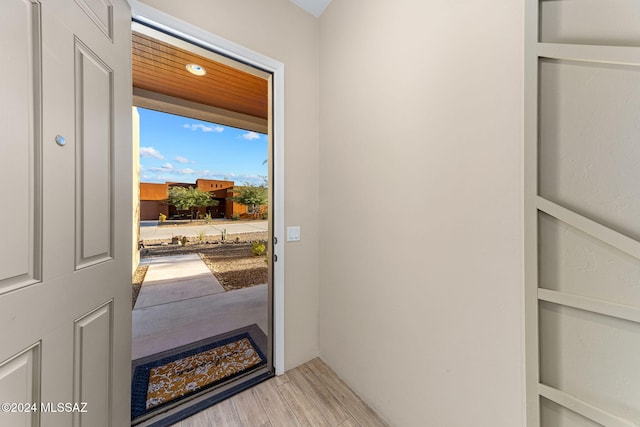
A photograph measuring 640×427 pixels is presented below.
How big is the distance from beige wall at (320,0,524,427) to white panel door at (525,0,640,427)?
91mm

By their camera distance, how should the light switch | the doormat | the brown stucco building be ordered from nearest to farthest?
the doormat, the light switch, the brown stucco building

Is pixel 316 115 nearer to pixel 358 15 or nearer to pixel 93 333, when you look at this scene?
pixel 358 15

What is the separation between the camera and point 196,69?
93.5 inches

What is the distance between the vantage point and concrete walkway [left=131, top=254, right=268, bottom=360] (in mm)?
2211

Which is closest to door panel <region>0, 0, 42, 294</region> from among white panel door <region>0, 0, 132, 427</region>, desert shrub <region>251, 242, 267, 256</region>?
white panel door <region>0, 0, 132, 427</region>

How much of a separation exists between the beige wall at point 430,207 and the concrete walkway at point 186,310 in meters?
1.52

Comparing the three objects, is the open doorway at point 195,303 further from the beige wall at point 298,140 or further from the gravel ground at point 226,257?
the gravel ground at point 226,257

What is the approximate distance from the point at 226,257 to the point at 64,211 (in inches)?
211

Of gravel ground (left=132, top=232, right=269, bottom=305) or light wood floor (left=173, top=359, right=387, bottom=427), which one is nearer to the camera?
light wood floor (left=173, top=359, right=387, bottom=427)

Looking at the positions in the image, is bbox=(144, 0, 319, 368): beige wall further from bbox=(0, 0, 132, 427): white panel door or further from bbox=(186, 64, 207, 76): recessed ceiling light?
bbox=(186, 64, 207, 76): recessed ceiling light

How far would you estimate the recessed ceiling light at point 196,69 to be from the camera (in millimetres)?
2314

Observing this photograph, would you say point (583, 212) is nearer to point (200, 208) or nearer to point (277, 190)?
point (277, 190)

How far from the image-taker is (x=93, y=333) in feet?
3.00

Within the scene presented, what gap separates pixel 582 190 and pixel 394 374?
1231 millimetres
